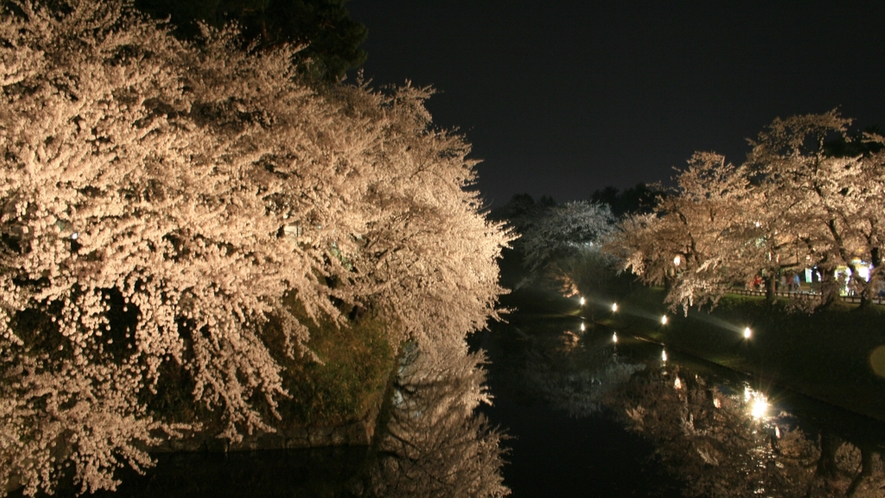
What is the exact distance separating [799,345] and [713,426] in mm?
6932

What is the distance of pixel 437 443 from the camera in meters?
12.6

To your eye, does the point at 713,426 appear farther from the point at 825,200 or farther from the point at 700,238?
the point at 700,238

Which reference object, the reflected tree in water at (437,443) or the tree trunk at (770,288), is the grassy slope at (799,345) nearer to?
the tree trunk at (770,288)

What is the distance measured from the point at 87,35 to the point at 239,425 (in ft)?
26.5

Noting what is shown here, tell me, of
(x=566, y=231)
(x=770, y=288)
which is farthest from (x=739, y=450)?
(x=566, y=231)

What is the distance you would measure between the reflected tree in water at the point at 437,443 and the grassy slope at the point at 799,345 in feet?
32.6

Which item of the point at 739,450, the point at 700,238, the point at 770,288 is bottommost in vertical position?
the point at 739,450

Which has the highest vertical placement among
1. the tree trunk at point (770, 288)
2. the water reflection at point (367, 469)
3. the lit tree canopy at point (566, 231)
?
the lit tree canopy at point (566, 231)

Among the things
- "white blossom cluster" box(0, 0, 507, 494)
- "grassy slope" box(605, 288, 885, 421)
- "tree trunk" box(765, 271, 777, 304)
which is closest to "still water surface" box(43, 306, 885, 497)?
"grassy slope" box(605, 288, 885, 421)

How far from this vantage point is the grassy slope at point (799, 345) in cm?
1562

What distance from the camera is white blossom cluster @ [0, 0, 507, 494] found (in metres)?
7.93

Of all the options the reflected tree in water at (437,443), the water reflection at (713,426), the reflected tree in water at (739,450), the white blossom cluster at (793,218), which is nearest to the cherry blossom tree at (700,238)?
the white blossom cluster at (793,218)

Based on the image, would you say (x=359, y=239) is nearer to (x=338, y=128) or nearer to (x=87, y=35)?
(x=338, y=128)

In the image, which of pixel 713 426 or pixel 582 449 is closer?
pixel 582 449
